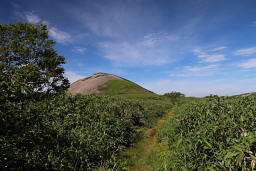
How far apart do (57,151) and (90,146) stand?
136 cm

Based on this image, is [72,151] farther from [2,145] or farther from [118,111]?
[118,111]

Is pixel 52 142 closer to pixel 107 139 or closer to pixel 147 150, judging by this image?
pixel 107 139

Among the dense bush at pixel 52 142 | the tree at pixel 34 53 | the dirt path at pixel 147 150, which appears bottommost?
the dirt path at pixel 147 150

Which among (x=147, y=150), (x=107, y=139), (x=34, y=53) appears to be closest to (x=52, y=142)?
(x=107, y=139)

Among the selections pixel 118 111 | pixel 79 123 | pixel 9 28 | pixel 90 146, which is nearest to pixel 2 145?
pixel 90 146

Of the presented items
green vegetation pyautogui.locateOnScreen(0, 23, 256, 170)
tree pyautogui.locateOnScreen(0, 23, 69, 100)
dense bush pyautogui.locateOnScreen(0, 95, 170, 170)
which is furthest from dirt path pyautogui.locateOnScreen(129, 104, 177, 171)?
tree pyautogui.locateOnScreen(0, 23, 69, 100)

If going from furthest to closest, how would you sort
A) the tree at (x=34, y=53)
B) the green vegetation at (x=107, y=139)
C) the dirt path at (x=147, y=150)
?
the tree at (x=34, y=53) → the dirt path at (x=147, y=150) → the green vegetation at (x=107, y=139)

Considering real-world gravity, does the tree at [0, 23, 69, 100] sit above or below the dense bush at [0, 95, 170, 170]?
above

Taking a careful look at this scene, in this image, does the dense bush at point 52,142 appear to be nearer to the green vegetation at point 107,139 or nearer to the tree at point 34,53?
the green vegetation at point 107,139

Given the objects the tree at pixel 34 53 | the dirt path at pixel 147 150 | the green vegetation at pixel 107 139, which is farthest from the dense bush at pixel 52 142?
the tree at pixel 34 53

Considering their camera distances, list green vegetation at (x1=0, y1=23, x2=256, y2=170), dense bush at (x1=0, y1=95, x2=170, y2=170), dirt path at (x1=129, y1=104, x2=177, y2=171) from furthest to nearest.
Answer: dirt path at (x1=129, y1=104, x2=177, y2=171), dense bush at (x1=0, y1=95, x2=170, y2=170), green vegetation at (x1=0, y1=23, x2=256, y2=170)

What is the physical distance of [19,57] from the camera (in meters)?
13.8

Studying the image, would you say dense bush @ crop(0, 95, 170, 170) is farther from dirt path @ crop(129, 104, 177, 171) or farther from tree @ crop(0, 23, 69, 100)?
tree @ crop(0, 23, 69, 100)

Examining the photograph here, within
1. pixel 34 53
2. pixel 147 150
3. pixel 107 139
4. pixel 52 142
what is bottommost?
pixel 147 150
